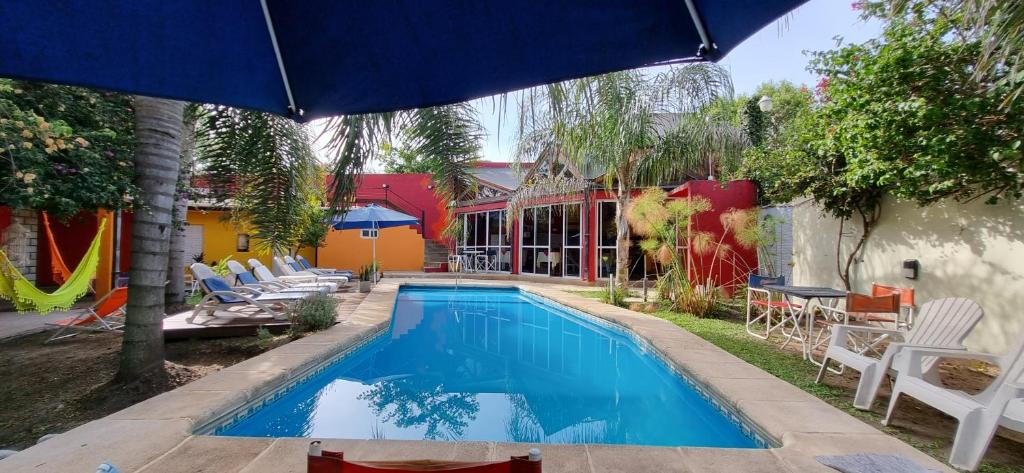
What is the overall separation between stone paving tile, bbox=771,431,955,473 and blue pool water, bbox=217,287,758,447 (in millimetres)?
503

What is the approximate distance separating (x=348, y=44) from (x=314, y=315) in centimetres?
551

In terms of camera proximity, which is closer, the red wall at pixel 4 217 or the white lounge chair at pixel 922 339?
the white lounge chair at pixel 922 339

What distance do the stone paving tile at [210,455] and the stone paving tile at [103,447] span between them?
0.07 meters

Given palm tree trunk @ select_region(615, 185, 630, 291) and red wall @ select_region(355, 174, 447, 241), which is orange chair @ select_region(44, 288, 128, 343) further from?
red wall @ select_region(355, 174, 447, 241)

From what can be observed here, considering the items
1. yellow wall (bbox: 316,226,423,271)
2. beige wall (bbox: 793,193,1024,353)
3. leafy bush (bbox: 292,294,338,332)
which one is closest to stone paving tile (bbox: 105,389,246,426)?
leafy bush (bbox: 292,294,338,332)

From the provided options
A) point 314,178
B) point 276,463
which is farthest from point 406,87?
point 314,178

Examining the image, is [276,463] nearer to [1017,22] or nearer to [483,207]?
[1017,22]

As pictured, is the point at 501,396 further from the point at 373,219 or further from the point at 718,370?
the point at 373,219

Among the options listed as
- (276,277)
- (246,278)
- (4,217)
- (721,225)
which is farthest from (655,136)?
(4,217)

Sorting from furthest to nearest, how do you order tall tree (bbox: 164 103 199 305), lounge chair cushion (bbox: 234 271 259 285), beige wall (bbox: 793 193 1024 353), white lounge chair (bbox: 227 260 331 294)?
lounge chair cushion (bbox: 234 271 259 285), white lounge chair (bbox: 227 260 331 294), tall tree (bbox: 164 103 199 305), beige wall (bbox: 793 193 1024 353)

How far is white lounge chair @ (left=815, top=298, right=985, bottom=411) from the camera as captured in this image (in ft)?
11.5

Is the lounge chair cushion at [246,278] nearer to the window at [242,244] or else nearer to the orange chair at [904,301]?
the window at [242,244]

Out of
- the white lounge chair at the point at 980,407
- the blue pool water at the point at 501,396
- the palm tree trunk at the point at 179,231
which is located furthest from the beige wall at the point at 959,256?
the palm tree trunk at the point at 179,231

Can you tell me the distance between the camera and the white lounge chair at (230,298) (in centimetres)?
650
